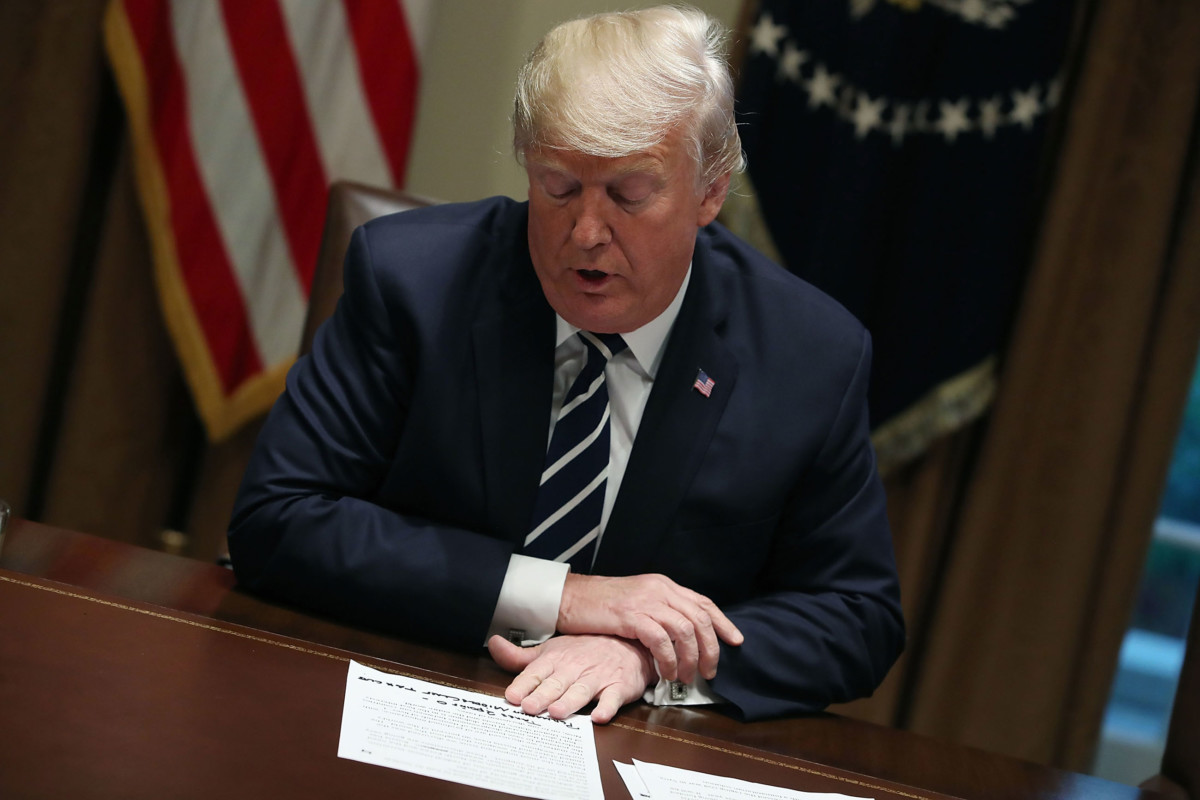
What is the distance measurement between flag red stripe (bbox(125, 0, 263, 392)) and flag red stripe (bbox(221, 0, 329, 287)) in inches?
6.2

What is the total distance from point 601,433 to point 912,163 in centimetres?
158

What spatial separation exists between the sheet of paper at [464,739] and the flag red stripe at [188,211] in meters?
1.75

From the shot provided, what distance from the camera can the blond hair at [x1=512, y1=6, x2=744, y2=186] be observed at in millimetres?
1517

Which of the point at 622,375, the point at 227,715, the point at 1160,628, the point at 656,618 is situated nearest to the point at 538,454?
the point at 622,375

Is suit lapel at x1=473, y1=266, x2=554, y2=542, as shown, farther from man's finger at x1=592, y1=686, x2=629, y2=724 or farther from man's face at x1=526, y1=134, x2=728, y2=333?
man's finger at x1=592, y1=686, x2=629, y2=724

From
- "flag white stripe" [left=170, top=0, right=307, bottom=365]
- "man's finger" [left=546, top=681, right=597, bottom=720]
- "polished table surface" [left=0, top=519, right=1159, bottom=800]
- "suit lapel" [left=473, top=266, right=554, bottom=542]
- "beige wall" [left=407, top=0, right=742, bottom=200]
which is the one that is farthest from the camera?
"beige wall" [left=407, top=0, right=742, bottom=200]

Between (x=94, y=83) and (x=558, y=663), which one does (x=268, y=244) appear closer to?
(x=94, y=83)

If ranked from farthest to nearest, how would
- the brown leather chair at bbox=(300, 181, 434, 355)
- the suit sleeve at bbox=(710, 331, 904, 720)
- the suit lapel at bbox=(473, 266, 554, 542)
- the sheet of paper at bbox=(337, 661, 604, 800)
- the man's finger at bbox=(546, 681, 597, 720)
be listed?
1. the brown leather chair at bbox=(300, 181, 434, 355)
2. the suit lapel at bbox=(473, 266, 554, 542)
3. the suit sleeve at bbox=(710, 331, 904, 720)
4. the man's finger at bbox=(546, 681, 597, 720)
5. the sheet of paper at bbox=(337, 661, 604, 800)

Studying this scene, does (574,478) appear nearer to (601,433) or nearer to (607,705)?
(601,433)

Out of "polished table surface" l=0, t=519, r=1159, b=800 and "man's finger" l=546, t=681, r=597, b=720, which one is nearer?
"polished table surface" l=0, t=519, r=1159, b=800

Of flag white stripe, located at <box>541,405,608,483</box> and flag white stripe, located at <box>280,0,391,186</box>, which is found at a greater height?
flag white stripe, located at <box>280,0,391,186</box>

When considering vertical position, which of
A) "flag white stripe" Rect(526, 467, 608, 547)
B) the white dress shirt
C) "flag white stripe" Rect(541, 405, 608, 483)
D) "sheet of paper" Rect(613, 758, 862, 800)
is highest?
the white dress shirt

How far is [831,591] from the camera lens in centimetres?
174

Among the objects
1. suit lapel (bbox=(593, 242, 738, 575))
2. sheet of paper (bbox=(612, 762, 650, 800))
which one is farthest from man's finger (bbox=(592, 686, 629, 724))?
suit lapel (bbox=(593, 242, 738, 575))
